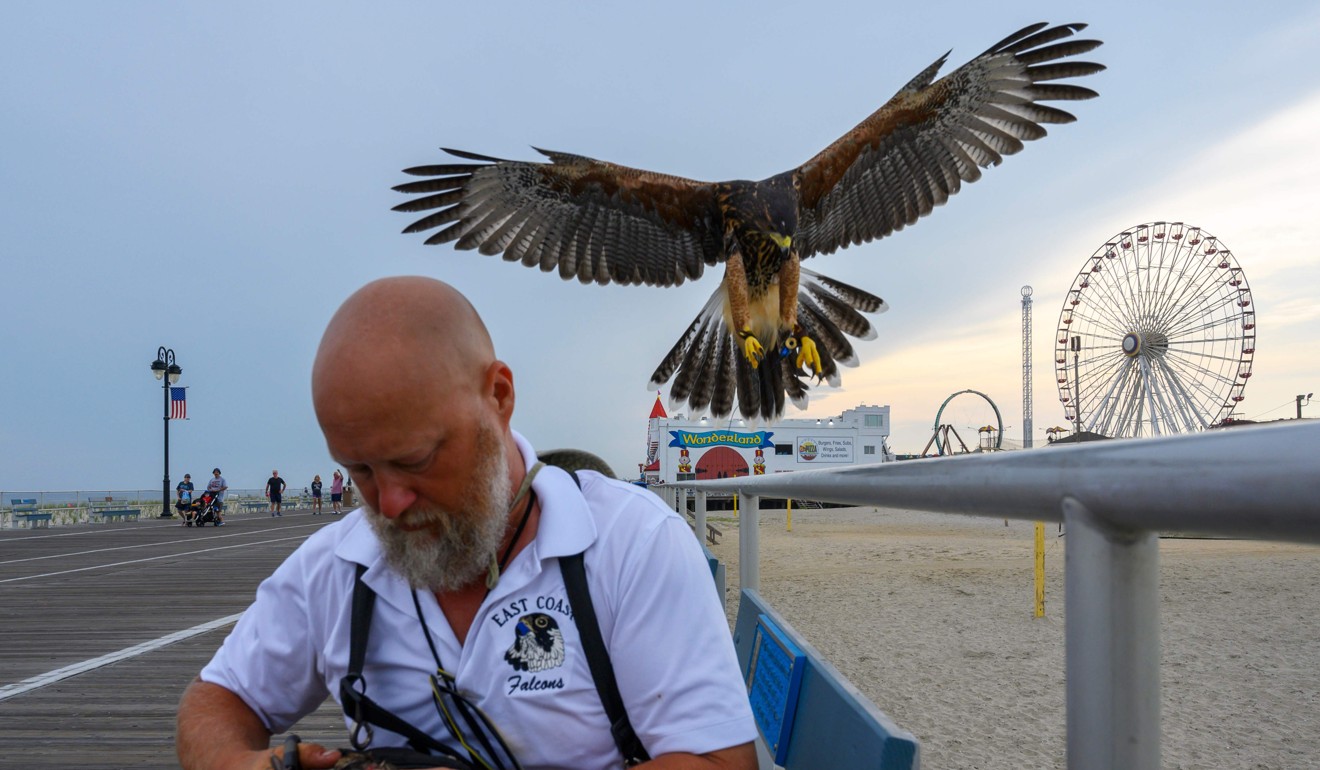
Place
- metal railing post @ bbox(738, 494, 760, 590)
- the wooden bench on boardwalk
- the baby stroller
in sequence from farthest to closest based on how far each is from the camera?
1. the wooden bench on boardwalk
2. the baby stroller
3. metal railing post @ bbox(738, 494, 760, 590)

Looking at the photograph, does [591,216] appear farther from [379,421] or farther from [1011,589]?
[1011,589]

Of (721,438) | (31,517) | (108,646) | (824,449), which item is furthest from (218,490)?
(824,449)

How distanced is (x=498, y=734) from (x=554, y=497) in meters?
0.41

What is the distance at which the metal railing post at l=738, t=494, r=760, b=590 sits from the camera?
284 cm

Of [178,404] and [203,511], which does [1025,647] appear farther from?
[178,404]

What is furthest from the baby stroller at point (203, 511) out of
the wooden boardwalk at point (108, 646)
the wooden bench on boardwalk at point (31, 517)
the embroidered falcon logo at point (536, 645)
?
the embroidered falcon logo at point (536, 645)

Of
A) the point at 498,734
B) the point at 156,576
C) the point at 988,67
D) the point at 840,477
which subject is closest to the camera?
the point at 840,477

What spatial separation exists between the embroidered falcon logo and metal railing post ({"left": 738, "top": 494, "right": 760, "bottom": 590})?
4.29 ft

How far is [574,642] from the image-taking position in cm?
158

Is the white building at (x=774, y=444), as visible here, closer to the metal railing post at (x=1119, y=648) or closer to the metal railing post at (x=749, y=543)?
the metal railing post at (x=749, y=543)

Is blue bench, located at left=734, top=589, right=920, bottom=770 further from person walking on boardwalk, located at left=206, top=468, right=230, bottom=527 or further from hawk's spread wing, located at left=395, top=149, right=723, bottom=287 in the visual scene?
person walking on boardwalk, located at left=206, top=468, right=230, bottom=527

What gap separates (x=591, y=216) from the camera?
7.36 metres

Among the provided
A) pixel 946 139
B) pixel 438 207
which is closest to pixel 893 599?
pixel 946 139

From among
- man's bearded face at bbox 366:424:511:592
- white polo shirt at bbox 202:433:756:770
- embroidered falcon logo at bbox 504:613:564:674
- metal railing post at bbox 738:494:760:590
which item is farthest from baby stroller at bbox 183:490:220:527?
embroidered falcon logo at bbox 504:613:564:674
